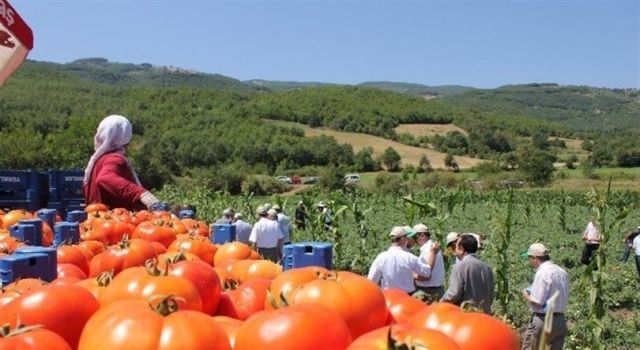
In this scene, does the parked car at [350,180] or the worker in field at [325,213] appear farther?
the parked car at [350,180]

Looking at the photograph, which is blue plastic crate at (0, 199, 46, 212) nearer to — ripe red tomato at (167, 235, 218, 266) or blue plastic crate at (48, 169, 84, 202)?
blue plastic crate at (48, 169, 84, 202)

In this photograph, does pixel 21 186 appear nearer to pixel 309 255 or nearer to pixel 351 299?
pixel 309 255

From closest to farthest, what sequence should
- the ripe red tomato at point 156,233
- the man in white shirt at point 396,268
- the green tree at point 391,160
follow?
1. the ripe red tomato at point 156,233
2. the man in white shirt at point 396,268
3. the green tree at point 391,160

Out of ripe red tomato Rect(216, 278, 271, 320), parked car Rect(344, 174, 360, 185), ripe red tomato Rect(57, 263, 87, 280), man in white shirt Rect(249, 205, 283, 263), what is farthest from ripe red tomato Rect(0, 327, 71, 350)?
parked car Rect(344, 174, 360, 185)

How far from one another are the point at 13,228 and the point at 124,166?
1.91m

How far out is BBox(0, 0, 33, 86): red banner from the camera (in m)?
5.48

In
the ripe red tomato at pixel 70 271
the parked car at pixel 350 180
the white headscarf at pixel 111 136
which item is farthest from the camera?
the parked car at pixel 350 180

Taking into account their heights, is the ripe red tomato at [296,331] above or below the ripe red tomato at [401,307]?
above

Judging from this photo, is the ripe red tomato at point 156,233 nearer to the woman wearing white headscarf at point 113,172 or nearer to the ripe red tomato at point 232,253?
the ripe red tomato at point 232,253

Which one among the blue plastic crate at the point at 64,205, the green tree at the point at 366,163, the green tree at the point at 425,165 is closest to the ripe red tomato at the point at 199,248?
the blue plastic crate at the point at 64,205

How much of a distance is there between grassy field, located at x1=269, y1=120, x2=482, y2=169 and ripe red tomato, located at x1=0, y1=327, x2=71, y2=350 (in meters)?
92.8

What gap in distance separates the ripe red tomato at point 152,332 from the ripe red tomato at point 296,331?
3.0 inches

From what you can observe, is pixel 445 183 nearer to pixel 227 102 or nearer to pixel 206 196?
pixel 206 196

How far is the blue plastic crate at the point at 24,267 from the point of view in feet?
9.95
